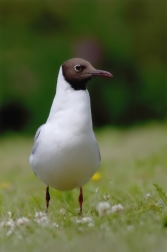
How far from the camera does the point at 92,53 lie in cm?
1349

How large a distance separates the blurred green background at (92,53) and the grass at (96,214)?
172 inches

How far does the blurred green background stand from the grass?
4375mm

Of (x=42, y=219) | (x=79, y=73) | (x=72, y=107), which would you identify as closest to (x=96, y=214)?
(x=42, y=219)

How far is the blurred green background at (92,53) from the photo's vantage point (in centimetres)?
1333

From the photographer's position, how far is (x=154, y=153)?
8.66m

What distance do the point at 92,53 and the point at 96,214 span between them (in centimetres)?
899

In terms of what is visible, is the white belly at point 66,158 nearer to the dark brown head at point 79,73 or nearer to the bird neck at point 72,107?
the bird neck at point 72,107

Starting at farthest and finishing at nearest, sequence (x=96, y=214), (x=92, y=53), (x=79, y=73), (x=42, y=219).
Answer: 1. (x=92, y=53)
2. (x=79, y=73)
3. (x=96, y=214)
4. (x=42, y=219)

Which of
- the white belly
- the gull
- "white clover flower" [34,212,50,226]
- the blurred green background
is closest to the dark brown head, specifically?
the gull

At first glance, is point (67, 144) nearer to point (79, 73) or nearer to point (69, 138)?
point (69, 138)

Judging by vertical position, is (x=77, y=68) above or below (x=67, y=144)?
above

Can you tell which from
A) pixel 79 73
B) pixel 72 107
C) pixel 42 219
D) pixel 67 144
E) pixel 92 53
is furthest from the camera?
pixel 92 53

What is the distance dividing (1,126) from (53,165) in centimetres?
891

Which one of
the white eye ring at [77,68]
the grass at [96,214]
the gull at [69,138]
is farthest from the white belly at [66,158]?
the white eye ring at [77,68]
